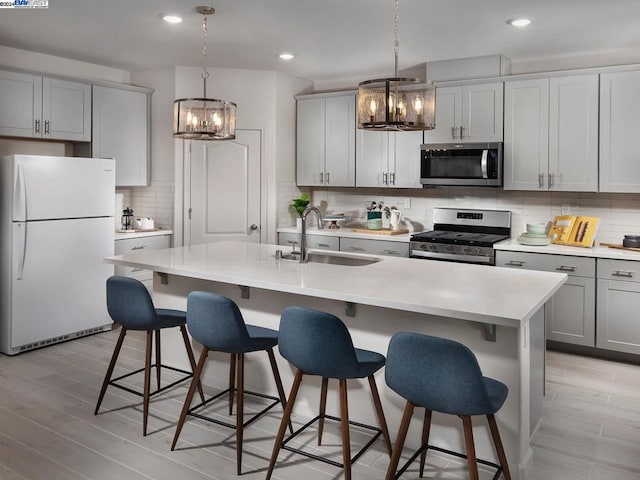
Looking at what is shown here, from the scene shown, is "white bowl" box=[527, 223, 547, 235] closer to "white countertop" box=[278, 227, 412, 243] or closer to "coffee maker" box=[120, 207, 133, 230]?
"white countertop" box=[278, 227, 412, 243]

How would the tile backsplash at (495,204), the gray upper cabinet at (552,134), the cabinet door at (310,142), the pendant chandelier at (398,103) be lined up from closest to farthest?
the pendant chandelier at (398,103), the gray upper cabinet at (552,134), the tile backsplash at (495,204), the cabinet door at (310,142)

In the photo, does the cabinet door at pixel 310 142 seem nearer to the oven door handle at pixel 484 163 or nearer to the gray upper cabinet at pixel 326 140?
the gray upper cabinet at pixel 326 140

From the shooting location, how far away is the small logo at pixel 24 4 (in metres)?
3.88

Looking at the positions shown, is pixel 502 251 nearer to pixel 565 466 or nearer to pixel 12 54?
pixel 565 466

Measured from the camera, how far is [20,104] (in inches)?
193

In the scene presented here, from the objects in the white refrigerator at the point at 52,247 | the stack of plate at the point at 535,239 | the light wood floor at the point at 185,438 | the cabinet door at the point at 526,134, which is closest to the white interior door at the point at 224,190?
the white refrigerator at the point at 52,247

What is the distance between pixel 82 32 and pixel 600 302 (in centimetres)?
475

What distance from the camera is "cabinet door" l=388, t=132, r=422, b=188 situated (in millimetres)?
5602

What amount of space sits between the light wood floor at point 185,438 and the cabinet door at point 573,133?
1624 millimetres

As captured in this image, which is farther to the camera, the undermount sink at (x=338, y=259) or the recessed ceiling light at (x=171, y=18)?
the recessed ceiling light at (x=171, y=18)

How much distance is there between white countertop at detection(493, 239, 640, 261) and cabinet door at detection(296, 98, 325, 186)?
2.23 metres

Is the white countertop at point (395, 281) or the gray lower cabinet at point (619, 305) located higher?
the white countertop at point (395, 281)

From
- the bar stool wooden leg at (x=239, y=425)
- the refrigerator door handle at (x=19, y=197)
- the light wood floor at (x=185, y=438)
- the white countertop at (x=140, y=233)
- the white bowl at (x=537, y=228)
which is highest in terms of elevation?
the refrigerator door handle at (x=19, y=197)

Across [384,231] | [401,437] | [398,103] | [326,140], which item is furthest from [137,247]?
[401,437]
